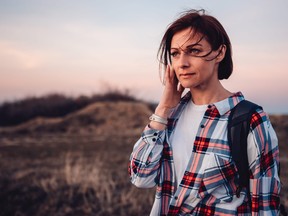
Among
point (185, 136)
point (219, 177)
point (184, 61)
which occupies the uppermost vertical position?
point (184, 61)

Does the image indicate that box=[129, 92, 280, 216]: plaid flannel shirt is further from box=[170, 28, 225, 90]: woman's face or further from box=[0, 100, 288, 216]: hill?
box=[0, 100, 288, 216]: hill

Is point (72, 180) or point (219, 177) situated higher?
point (219, 177)

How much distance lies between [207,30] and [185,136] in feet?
1.93

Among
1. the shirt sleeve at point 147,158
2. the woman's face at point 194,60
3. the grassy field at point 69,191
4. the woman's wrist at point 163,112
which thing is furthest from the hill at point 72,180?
the woman's face at point 194,60

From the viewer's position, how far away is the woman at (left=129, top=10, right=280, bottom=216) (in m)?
1.72

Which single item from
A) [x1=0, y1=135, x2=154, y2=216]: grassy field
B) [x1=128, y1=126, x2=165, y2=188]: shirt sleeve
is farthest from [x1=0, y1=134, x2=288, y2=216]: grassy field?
[x1=128, y1=126, x2=165, y2=188]: shirt sleeve

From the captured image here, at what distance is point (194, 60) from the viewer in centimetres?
188

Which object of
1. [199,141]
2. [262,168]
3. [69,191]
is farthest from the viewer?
[69,191]

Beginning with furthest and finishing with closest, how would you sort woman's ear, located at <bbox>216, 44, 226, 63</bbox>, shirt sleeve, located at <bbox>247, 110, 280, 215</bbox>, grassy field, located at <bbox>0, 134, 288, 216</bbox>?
grassy field, located at <bbox>0, 134, 288, 216</bbox>
woman's ear, located at <bbox>216, 44, 226, 63</bbox>
shirt sleeve, located at <bbox>247, 110, 280, 215</bbox>

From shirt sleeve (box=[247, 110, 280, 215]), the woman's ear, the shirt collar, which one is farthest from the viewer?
the woman's ear

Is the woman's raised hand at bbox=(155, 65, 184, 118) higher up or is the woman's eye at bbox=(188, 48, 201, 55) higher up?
the woman's eye at bbox=(188, 48, 201, 55)

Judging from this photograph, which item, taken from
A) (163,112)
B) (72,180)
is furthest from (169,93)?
(72,180)

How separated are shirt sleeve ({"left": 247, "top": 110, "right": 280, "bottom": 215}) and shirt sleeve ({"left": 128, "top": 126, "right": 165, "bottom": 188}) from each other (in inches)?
18.9

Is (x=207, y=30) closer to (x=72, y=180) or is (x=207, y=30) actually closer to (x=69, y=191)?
(x=69, y=191)
